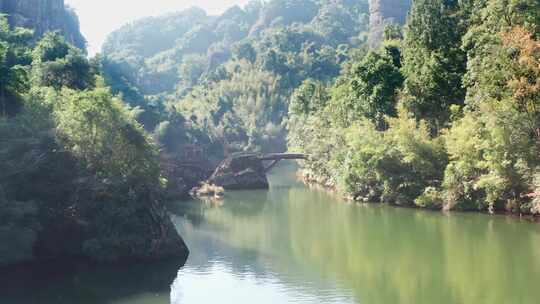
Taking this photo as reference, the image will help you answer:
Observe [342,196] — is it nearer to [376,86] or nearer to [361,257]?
[376,86]

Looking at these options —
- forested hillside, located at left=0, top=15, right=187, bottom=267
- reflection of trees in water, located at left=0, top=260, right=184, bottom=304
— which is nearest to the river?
reflection of trees in water, located at left=0, top=260, right=184, bottom=304

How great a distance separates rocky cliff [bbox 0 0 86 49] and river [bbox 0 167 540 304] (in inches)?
1737

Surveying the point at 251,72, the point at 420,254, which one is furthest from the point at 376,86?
the point at 251,72

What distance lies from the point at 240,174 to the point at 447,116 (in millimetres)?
20177

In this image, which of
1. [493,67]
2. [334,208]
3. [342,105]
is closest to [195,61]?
[342,105]

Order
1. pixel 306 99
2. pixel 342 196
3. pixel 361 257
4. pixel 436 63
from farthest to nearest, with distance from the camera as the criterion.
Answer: pixel 306 99, pixel 342 196, pixel 436 63, pixel 361 257

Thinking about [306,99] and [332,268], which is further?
[306,99]

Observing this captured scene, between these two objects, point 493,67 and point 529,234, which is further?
point 493,67

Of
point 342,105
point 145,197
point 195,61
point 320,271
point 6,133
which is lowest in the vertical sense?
point 320,271

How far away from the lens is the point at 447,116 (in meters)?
46.9

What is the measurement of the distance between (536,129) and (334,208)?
1533 cm

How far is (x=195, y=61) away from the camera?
153m

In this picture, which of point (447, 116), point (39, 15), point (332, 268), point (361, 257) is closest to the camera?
point (332, 268)

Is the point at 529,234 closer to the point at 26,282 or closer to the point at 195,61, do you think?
the point at 26,282
